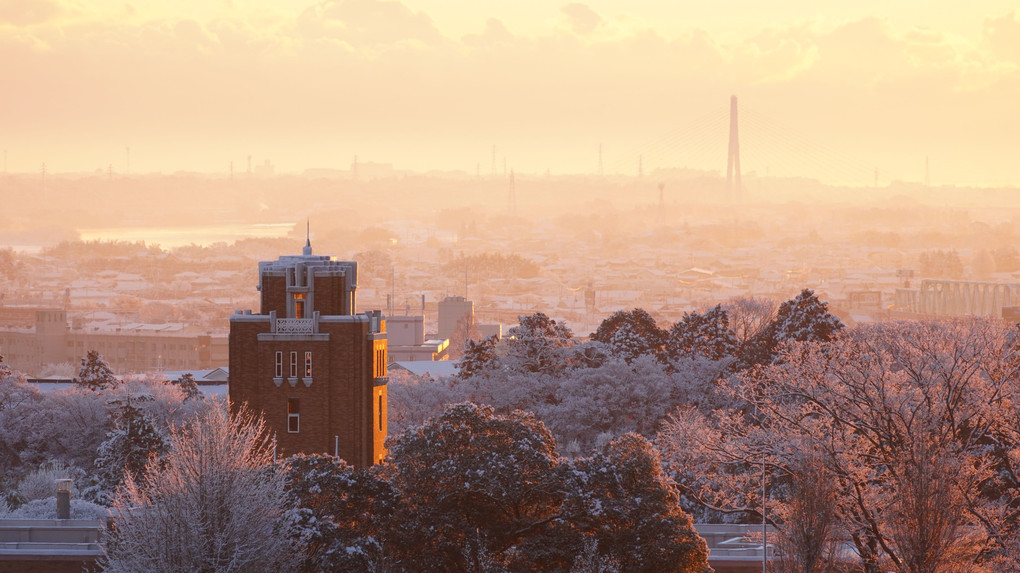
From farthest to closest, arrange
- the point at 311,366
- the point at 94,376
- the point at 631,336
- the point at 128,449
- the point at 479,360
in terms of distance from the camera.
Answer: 1. the point at 94,376
2. the point at 631,336
3. the point at 479,360
4. the point at 128,449
5. the point at 311,366

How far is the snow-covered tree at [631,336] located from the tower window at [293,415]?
32.1 meters

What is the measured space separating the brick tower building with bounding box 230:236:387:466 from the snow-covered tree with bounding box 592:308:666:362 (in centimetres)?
3059

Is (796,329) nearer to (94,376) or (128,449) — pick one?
(128,449)

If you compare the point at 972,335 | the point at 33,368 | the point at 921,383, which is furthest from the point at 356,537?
the point at 33,368

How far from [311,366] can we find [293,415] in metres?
1.98

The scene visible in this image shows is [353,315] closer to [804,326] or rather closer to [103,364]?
[804,326]

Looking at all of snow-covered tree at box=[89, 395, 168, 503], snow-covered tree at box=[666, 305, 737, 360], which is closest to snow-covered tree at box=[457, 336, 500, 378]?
snow-covered tree at box=[666, 305, 737, 360]

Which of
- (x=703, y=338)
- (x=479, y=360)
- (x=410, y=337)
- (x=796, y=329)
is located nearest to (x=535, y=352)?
Answer: (x=479, y=360)

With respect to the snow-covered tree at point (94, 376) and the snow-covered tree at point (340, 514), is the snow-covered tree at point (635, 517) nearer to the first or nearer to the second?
the snow-covered tree at point (340, 514)

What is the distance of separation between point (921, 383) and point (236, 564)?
77.4 ft

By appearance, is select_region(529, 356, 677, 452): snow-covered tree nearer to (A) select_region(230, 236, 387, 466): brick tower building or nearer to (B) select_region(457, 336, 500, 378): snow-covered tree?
(B) select_region(457, 336, 500, 378): snow-covered tree

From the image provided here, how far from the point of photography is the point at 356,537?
39.9m

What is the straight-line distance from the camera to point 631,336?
87.4 m

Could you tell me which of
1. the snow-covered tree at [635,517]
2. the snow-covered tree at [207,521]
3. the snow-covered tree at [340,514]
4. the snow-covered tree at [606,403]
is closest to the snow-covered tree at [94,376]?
the snow-covered tree at [606,403]
